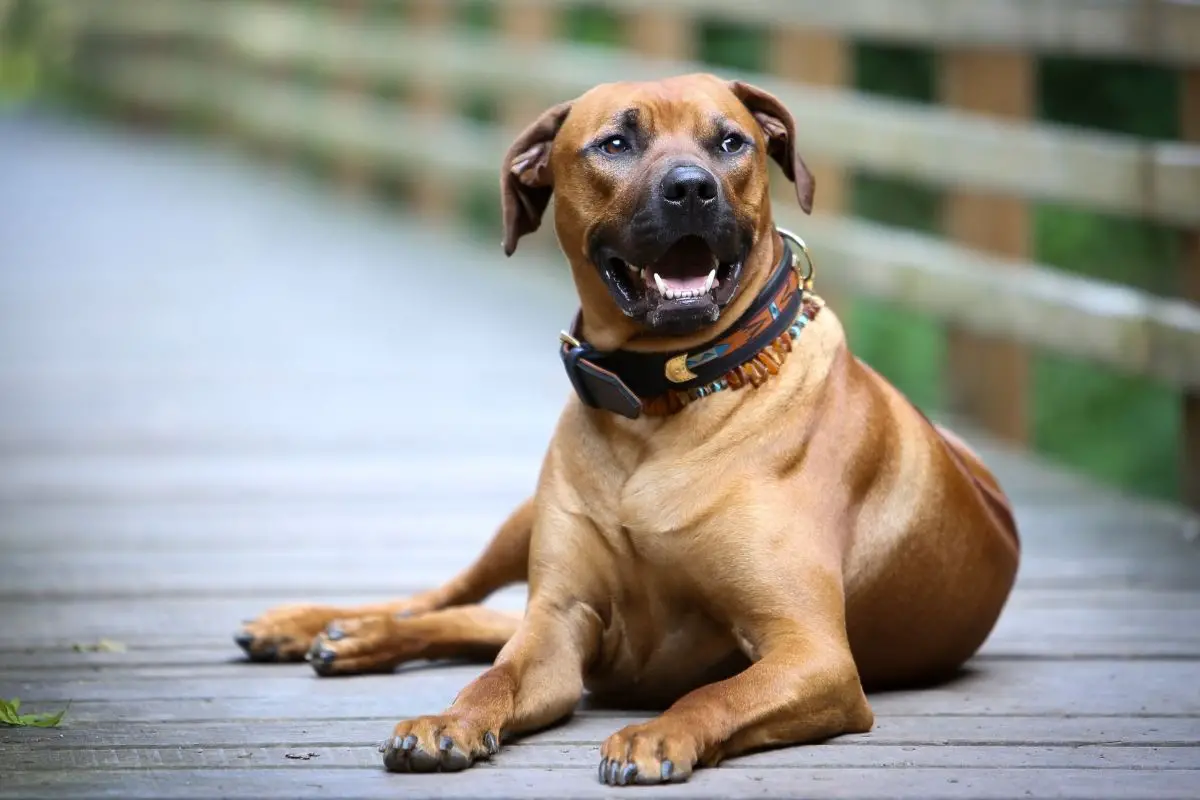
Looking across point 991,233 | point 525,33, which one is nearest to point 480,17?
point 525,33

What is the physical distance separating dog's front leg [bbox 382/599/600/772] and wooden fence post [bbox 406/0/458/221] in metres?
9.22

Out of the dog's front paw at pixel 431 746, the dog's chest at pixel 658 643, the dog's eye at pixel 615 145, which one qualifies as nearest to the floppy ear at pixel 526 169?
the dog's eye at pixel 615 145

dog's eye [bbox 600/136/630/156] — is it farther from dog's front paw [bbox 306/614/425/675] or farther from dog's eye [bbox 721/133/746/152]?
dog's front paw [bbox 306/614/425/675]

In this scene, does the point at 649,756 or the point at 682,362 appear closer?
the point at 649,756

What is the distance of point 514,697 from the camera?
3127mm

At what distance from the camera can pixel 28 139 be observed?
16359 mm

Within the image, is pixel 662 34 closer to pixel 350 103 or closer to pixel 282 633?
pixel 350 103

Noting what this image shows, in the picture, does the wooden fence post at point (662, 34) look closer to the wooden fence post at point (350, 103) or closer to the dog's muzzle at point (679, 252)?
the wooden fence post at point (350, 103)

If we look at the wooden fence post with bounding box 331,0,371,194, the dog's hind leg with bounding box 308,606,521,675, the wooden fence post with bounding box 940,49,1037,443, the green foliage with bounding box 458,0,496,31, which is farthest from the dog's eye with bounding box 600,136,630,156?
the green foliage with bounding box 458,0,496,31

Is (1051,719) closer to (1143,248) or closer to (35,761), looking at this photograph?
(35,761)

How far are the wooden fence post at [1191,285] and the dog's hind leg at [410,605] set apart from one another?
6.93ft

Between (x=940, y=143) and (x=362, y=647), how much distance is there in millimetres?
3492

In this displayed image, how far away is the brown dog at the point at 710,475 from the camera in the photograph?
3199mm

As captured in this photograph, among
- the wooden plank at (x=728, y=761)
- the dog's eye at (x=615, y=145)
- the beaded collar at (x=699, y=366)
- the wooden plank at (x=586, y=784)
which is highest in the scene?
the dog's eye at (x=615, y=145)
